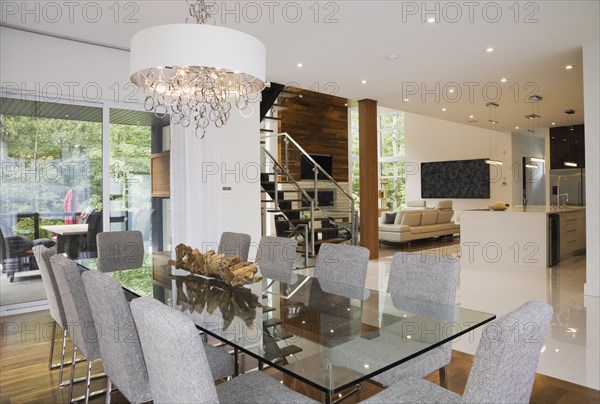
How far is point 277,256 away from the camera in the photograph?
3.35 metres

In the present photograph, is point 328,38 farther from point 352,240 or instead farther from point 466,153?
point 466,153

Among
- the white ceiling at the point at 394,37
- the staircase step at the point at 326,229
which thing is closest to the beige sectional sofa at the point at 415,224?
the staircase step at the point at 326,229

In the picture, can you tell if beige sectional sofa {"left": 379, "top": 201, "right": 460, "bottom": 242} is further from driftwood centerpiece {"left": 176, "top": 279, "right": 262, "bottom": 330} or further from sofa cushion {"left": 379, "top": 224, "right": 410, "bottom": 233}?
driftwood centerpiece {"left": 176, "top": 279, "right": 262, "bottom": 330}

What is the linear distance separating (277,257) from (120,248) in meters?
1.68

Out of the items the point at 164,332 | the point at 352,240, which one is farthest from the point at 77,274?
the point at 352,240

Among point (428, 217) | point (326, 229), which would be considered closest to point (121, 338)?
point (326, 229)

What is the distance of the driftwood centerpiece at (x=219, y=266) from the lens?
2455 mm

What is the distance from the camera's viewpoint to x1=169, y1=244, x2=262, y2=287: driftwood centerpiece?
246 cm

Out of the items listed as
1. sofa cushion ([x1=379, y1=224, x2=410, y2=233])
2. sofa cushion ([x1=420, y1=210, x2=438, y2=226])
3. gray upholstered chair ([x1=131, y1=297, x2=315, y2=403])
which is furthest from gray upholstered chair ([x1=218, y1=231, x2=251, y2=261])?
sofa cushion ([x1=420, y1=210, x2=438, y2=226])

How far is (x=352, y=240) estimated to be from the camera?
7.84 meters

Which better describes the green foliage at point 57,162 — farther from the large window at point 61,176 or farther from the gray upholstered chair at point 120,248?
the gray upholstered chair at point 120,248

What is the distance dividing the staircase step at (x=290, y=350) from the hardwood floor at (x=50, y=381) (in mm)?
1196

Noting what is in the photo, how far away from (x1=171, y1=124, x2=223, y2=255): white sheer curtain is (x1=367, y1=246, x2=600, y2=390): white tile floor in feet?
7.21

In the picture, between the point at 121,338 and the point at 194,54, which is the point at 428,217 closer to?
the point at 194,54
